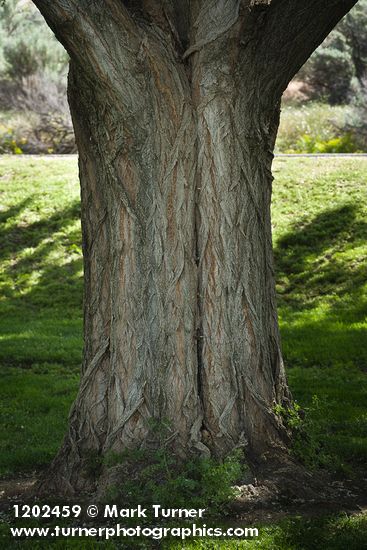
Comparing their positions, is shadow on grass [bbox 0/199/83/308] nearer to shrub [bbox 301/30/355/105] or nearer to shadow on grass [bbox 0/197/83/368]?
shadow on grass [bbox 0/197/83/368]

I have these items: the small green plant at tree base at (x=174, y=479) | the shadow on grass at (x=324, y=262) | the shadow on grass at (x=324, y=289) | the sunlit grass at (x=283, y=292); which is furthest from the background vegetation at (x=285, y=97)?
the small green plant at tree base at (x=174, y=479)

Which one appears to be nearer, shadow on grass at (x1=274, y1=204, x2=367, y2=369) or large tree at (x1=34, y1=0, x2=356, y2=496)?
large tree at (x1=34, y1=0, x2=356, y2=496)

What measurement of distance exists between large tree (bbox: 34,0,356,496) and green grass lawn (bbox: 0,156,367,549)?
91cm

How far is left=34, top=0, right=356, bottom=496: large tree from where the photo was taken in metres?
5.75

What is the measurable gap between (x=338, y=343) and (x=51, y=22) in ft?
19.2

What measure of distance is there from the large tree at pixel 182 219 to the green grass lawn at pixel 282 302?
2.98 ft

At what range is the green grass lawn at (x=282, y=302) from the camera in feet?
24.1

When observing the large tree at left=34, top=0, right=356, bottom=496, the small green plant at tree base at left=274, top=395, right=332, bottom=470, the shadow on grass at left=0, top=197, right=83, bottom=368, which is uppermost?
the large tree at left=34, top=0, right=356, bottom=496

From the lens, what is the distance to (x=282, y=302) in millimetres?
12383

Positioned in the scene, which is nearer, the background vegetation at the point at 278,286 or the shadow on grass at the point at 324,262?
the background vegetation at the point at 278,286

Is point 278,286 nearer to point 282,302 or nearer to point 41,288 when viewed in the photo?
point 282,302

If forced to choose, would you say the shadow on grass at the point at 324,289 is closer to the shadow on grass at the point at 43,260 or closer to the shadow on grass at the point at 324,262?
the shadow on grass at the point at 324,262

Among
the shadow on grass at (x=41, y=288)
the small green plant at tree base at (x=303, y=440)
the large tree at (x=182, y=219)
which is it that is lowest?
the shadow on grass at (x=41, y=288)

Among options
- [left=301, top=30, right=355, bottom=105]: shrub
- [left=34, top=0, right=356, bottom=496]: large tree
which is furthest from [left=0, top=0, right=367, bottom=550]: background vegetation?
[left=301, top=30, right=355, bottom=105]: shrub
